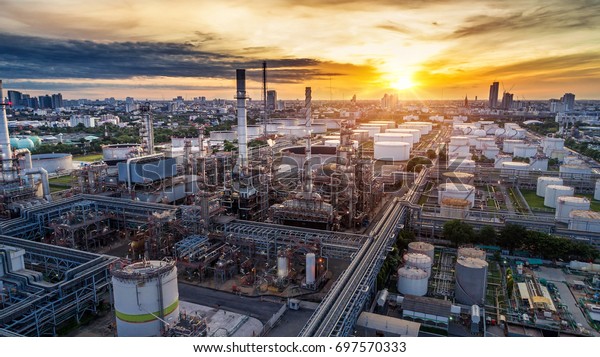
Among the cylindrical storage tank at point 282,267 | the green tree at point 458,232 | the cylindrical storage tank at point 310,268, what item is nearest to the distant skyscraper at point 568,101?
the green tree at point 458,232

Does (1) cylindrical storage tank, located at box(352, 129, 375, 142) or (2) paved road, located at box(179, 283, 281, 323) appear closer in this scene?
(2) paved road, located at box(179, 283, 281, 323)

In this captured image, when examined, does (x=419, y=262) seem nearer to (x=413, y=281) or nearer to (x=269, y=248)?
(x=413, y=281)

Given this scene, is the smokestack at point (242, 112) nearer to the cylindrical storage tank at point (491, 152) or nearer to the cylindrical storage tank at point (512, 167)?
the cylindrical storage tank at point (512, 167)

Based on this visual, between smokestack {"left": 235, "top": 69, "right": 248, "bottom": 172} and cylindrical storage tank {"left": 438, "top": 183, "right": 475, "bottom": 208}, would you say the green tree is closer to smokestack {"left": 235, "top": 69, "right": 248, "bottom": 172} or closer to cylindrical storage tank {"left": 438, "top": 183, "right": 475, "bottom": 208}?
cylindrical storage tank {"left": 438, "top": 183, "right": 475, "bottom": 208}

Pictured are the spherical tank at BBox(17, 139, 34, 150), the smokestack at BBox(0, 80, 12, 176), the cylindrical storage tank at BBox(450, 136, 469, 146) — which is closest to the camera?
the smokestack at BBox(0, 80, 12, 176)

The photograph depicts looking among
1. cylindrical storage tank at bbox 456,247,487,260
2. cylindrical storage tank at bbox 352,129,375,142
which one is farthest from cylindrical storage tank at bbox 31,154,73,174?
cylindrical storage tank at bbox 352,129,375,142

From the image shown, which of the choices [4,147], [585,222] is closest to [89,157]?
[4,147]
